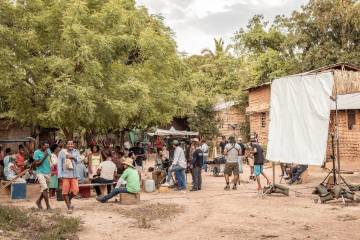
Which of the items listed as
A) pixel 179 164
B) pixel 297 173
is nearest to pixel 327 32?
pixel 297 173

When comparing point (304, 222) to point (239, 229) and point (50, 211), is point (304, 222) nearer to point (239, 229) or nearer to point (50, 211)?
point (239, 229)

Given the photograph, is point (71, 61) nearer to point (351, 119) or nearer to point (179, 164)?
point (179, 164)

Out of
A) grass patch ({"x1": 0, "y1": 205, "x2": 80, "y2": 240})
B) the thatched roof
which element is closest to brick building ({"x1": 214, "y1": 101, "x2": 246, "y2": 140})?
the thatched roof

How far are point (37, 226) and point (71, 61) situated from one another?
22.9 ft

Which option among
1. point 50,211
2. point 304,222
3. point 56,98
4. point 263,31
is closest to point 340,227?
point 304,222

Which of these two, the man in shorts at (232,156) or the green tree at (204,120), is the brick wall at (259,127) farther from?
the man in shorts at (232,156)

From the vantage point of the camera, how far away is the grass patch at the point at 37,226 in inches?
345

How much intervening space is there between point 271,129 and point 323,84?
240cm

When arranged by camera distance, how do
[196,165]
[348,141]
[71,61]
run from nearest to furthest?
[71,61]
[196,165]
[348,141]

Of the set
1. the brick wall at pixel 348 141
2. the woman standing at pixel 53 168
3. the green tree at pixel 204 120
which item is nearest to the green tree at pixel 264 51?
the green tree at pixel 204 120

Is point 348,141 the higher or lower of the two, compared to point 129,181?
higher

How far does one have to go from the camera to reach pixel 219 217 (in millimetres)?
10984

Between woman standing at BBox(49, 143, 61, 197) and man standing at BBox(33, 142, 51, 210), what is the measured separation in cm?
39

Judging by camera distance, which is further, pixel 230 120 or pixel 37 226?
pixel 230 120
